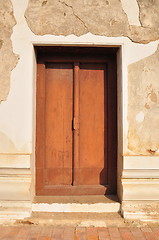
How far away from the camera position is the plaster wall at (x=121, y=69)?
368 centimetres

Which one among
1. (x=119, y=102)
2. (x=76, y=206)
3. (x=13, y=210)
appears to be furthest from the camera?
(x=119, y=102)

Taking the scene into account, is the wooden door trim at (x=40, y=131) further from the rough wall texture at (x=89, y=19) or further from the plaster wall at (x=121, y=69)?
the rough wall texture at (x=89, y=19)

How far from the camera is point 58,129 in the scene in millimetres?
4109

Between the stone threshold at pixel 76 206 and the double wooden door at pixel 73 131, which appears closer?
the stone threshold at pixel 76 206

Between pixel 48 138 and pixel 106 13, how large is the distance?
2121mm

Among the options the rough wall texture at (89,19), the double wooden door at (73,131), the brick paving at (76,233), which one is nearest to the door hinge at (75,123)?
the double wooden door at (73,131)

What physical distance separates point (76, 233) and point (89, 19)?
9.84 feet

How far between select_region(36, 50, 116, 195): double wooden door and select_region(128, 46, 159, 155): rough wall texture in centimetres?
45

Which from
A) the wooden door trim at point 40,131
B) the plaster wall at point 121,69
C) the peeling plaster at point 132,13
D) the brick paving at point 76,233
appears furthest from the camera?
the wooden door trim at point 40,131

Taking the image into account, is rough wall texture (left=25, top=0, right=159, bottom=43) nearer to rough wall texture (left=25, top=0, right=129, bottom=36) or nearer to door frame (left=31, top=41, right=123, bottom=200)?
rough wall texture (left=25, top=0, right=129, bottom=36)

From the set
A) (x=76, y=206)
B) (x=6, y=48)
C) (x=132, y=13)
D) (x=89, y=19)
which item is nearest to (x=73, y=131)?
(x=76, y=206)

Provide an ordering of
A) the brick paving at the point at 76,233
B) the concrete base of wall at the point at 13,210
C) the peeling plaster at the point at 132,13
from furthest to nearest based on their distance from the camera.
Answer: the peeling plaster at the point at 132,13 < the concrete base of wall at the point at 13,210 < the brick paving at the point at 76,233

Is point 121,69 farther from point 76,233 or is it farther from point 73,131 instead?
point 76,233

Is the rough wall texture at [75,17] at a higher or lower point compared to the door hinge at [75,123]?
higher
